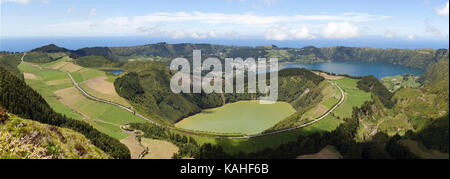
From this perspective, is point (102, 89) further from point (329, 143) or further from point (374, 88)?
point (374, 88)

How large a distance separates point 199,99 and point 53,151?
142385 mm

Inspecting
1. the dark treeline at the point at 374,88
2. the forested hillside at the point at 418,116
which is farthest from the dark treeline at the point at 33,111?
the dark treeline at the point at 374,88

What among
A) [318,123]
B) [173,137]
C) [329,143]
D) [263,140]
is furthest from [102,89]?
[329,143]

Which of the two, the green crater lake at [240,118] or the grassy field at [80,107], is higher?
the grassy field at [80,107]

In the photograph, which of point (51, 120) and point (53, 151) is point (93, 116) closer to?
point (51, 120)

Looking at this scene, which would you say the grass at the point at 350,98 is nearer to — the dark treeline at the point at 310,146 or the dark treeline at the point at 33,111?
the dark treeline at the point at 310,146

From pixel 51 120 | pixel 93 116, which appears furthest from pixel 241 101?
pixel 51 120

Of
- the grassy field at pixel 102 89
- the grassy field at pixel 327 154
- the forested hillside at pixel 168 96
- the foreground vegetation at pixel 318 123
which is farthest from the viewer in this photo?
the forested hillside at pixel 168 96

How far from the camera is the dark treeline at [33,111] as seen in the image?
2714 inches

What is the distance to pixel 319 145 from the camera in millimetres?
81750

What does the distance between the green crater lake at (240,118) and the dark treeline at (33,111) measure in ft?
181

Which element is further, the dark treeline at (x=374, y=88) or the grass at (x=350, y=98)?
the dark treeline at (x=374, y=88)
